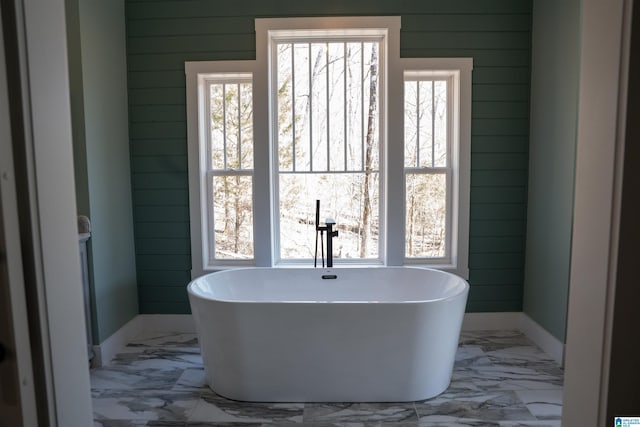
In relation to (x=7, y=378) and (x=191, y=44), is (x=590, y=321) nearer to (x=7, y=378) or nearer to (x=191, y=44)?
(x=7, y=378)

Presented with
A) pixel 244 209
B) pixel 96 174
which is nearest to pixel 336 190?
pixel 244 209

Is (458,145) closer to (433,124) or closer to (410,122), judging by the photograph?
(433,124)

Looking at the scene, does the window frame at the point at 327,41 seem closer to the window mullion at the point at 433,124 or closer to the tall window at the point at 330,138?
the tall window at the point at 330,138

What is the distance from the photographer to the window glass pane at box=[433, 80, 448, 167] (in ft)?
11.9

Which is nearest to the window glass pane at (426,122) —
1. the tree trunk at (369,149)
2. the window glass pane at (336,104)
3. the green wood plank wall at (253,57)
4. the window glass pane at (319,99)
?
the green wood plank wall at (253,57)

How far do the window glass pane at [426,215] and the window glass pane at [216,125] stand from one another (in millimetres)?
1637

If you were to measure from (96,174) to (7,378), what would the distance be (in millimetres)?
2831

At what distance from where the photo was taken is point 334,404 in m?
2.59

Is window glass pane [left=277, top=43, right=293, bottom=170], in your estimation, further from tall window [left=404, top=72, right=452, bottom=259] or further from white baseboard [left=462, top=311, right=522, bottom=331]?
white baseboard [left=462, top=311, right=522, bottom=331]

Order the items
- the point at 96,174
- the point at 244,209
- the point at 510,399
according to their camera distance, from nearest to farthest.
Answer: the point at 510,399, the point at 96,174, the point at 244,209

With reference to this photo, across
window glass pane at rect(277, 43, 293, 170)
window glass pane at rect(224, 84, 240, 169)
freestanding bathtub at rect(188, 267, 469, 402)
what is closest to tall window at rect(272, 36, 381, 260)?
window glass pane at rect(277, 43, 293, 170)

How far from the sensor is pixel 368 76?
358 cm

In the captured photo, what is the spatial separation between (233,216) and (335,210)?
90 cm

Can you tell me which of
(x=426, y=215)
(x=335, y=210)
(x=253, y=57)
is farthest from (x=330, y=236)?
(x=253, y=57)
